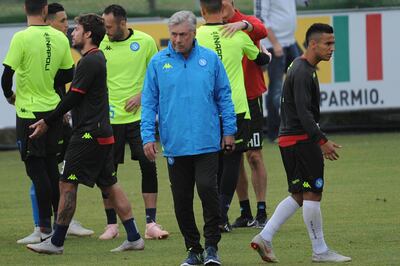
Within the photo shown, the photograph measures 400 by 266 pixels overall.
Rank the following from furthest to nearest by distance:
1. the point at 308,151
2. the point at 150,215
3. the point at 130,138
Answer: the point at 130,138 → the point at 150,215 → the point at 308,151

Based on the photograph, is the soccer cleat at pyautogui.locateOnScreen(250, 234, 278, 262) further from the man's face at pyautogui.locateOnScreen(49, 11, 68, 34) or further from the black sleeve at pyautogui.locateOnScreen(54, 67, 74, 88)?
the man's face at pyautogui.locateOnScreen(49, 11, 68, 34)

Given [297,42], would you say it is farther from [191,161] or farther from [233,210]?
[191,161]

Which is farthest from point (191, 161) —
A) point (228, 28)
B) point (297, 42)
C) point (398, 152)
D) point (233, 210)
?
point (297, 42)

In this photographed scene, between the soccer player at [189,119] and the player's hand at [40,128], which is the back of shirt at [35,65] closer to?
the player's hand at [40,128]

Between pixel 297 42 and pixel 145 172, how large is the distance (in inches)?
320

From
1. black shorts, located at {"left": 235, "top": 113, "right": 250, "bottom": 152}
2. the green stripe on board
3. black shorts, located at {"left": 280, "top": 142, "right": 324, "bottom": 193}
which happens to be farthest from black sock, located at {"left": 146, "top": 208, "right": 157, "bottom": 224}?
the green stripe on board

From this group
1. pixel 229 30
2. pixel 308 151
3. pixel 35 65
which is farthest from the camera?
pixel 35 65

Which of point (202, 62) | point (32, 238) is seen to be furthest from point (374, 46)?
point (202, 62)

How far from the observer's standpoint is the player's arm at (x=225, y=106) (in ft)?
31.8

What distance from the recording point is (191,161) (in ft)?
31.9

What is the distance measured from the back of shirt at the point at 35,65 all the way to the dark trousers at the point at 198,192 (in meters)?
2.37

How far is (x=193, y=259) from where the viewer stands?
9648 mm

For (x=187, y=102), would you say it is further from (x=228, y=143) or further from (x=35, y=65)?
(x=35, y=65)

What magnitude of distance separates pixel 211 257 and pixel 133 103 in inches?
102
